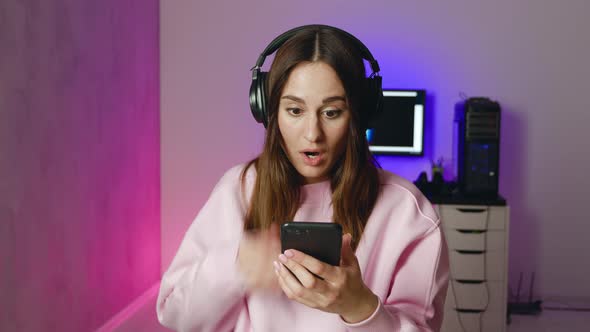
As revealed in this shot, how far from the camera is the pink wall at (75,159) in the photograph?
2145mm

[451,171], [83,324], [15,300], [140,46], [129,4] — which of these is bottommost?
[83,324]

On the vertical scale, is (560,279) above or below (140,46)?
below

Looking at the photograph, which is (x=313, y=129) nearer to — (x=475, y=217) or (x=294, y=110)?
(x=294, y=110)

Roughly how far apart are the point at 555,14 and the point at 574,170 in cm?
99

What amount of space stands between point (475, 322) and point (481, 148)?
97 cm

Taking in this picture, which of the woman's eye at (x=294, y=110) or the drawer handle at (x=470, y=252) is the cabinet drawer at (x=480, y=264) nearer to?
the drawer handle at (x=470, y=252)

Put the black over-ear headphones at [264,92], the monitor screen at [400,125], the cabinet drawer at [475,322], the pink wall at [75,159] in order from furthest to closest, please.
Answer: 1. the monitor screen at [400,125]
2. the cabinet drawer at [475,322]
3. the pink wall at [75,159]
4. the black over-ear headphones at [264,92]

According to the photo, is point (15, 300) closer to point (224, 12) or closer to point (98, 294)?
point (98, 294)

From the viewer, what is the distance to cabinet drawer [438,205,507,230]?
10.1 ft

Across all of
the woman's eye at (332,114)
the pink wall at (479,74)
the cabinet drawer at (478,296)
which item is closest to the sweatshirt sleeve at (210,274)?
the woman's eye at (332,114)

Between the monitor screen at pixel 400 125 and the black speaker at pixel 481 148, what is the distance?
13.1 inches

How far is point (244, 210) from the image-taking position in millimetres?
1140

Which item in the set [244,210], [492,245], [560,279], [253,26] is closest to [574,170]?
[560,279]

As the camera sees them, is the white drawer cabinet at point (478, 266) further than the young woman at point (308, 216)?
Yes
